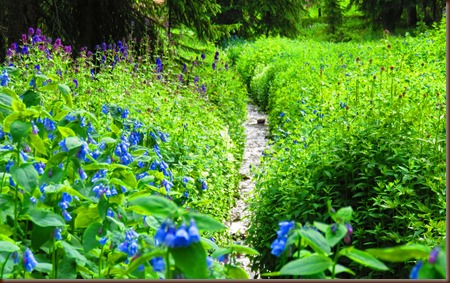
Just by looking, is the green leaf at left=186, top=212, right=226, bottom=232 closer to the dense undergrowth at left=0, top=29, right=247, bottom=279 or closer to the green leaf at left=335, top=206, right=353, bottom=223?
the dense undergrowth at left=0, top=29, right=247, bottom=279

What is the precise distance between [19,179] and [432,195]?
2462 millimetres

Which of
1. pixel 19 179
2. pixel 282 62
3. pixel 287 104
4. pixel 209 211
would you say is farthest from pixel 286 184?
pixel 282 62

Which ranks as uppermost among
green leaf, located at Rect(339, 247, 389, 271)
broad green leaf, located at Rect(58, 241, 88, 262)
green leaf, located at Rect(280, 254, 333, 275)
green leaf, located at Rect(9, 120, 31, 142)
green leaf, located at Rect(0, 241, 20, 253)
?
green leaf, located at Rect(9, 120, 31, 142)

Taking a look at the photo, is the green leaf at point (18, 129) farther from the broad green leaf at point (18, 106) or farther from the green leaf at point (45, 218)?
the green leaf at point (45, 218)

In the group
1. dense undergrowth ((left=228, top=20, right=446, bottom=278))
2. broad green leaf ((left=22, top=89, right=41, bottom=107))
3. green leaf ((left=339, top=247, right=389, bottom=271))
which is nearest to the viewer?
green leaf ((left=339, top=247, right=389, bottom=271))

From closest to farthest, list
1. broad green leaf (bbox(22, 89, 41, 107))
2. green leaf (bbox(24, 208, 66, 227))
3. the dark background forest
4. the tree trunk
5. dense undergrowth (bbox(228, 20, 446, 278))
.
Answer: green leaf (bbox(24, 208, 66, 227)) → broad green leaf (bbox(22, 89, 41, 107)) → dense undergrowth (bbox(228, 20, 446, 278)) → the dark background forest → the tree trunk

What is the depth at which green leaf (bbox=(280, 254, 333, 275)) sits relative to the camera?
127 centimetres

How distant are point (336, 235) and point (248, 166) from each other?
19.9 ft

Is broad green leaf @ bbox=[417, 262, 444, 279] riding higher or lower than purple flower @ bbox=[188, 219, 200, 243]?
lower

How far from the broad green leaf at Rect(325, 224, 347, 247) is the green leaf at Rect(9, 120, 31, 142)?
1.01 meters

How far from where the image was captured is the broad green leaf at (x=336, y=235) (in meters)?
1.32

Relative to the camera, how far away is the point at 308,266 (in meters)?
1.29

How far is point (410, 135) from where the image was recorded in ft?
13.1

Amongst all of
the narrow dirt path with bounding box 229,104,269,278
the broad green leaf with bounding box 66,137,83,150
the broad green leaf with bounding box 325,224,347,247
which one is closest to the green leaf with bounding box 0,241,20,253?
the broad green leaf with bounding box 66,137,83,150
